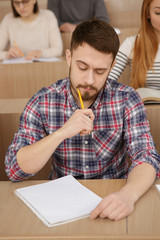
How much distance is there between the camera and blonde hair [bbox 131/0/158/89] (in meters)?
1.82

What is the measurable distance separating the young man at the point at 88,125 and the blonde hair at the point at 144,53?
1.96 feet

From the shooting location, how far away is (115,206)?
832 millimetres

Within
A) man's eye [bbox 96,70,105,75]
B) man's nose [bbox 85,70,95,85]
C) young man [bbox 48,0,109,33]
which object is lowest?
man's nose [bbox 85,70,95,85]

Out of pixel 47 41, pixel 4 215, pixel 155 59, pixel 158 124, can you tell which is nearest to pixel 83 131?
pixel 4 215

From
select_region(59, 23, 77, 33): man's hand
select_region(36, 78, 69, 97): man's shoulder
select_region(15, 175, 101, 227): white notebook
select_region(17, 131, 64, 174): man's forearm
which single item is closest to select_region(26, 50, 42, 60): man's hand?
select_region(59, 23, 77, 33): man's hand

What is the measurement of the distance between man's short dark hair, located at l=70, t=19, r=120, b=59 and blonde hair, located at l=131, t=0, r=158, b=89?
27.3 inches

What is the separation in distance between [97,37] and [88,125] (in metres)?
0.32

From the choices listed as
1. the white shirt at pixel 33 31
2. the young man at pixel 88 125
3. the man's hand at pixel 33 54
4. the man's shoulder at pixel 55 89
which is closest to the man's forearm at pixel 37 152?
the young man at pixel 88 125

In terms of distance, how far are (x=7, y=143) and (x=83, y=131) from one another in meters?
0.65

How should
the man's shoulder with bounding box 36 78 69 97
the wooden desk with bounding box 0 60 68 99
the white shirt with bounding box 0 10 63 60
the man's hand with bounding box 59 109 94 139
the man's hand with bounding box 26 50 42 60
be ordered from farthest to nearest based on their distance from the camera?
the white shirt with bounding box 0 10 63 60
the man's hand with bounding box 26 50 42 60
the wooden desk with bounding box 0 60 68 99
the man's shoulder with bounding box 36 78 69 97
the man's hand with bounding box 59 109 94 139

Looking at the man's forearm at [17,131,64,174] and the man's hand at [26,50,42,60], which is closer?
the man's forearm at [17,131,64,174]

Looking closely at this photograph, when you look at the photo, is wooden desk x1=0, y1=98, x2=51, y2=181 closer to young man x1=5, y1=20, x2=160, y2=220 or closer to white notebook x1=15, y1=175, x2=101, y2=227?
young man x1=5, y1=20, x2=160, y2=220

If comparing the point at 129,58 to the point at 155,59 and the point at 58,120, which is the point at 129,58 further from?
the point at 58,120

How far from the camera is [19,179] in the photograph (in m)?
1.06
